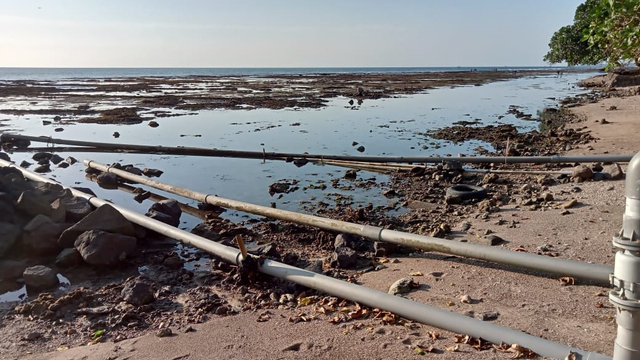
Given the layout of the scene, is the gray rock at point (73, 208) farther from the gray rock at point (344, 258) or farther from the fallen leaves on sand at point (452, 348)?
the fallen leaves on sand at point (452, 348)

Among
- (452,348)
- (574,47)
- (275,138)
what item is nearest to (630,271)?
(452,348)

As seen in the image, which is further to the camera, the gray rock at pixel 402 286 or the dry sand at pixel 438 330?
the gray rock at pixel 402 286

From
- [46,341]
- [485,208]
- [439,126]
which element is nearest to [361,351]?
[46,341]

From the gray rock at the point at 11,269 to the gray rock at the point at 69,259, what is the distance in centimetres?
47

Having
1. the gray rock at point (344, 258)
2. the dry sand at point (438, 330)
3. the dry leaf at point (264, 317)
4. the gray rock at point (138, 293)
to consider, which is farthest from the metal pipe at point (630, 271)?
the gray rock at point (138, 293)

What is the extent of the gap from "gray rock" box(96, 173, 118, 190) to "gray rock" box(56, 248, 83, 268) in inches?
221

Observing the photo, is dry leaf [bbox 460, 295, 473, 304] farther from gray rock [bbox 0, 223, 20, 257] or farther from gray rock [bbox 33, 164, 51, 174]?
gray rock [bbox 33, 164, 51, 174]

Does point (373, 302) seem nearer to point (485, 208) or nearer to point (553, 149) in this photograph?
point (485, 208)

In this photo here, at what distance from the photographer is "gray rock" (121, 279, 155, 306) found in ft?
18.3

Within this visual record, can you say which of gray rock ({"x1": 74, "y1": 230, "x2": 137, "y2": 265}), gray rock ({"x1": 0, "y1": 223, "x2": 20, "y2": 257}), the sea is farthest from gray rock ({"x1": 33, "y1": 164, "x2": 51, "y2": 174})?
gray rock ({"x1": 74, "y1": 230, "x2": 137, "y2": 265})

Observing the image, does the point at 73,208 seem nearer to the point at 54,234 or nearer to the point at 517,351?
the point at 54,234

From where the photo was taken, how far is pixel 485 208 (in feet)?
28.7

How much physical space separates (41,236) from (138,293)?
2.99m

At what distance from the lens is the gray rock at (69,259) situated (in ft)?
23.0
